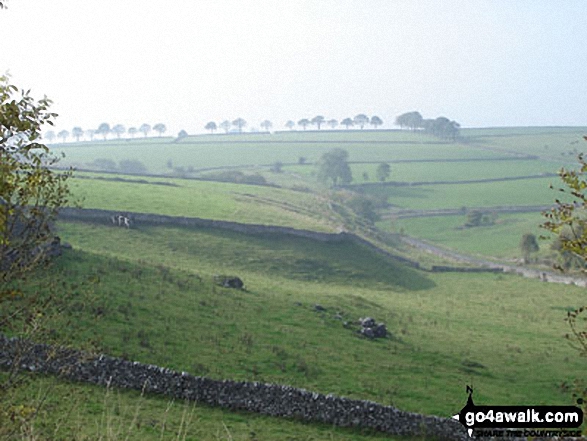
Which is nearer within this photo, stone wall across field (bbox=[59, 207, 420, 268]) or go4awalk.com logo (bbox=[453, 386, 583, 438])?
go4awalk.com logo (bbox=[453, 386, 583, 438])

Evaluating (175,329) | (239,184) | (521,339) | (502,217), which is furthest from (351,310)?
(502,217)

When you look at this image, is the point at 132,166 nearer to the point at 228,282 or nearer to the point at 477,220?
the point at 477,220

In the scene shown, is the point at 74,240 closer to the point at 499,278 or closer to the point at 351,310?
the point at 351,310

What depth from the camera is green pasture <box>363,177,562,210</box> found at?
140 m

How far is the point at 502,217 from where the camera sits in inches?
5059

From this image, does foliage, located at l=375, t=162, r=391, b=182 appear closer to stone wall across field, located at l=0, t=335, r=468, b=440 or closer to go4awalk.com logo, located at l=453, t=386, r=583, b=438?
go4awalk.com logo, located at l=453, t=386, r=583, b=438

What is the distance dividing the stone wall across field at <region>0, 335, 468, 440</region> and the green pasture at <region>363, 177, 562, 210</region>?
118 metres

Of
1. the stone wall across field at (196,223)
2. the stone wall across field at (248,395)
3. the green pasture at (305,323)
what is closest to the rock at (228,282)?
the green pasture at (305,323)

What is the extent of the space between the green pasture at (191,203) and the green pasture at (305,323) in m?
7.93

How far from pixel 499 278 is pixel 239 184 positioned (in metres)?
57.1

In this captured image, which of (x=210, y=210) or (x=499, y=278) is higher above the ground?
(x=210, y=210)

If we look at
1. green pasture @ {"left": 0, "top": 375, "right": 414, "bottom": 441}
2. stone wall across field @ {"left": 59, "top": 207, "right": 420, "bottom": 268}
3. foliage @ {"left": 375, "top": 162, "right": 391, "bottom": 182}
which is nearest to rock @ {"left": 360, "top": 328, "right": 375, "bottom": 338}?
green pasture @ {"left": 0, "top": 375, "right": 414, "bottom": 441}

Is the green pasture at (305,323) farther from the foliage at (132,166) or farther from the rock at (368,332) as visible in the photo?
the foliage at (132,166)

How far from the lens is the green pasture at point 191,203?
65463 millimetres
